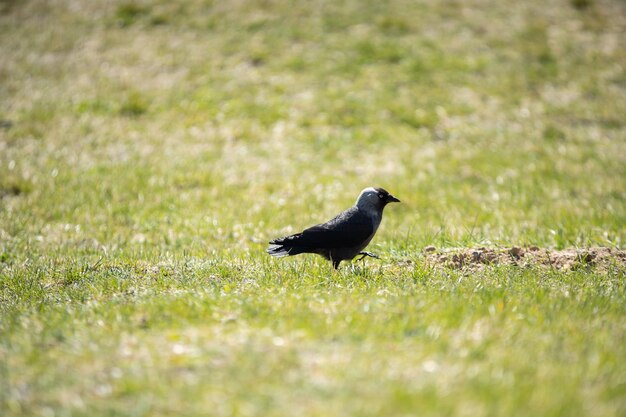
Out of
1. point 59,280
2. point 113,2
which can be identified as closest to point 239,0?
point 113,2

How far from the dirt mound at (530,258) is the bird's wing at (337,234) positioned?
3.18 feet

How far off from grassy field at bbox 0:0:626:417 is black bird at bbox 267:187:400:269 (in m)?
0.27

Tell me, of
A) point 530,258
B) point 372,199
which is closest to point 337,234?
point 372,199

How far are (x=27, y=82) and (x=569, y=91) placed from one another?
51.3ft

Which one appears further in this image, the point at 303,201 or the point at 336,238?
the point at 303,201

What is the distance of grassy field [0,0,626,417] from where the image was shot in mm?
4289

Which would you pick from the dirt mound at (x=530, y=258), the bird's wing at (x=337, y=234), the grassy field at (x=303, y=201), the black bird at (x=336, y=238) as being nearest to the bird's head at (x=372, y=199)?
the black bird at (x=336, y=238)

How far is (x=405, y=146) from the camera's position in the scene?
576 inches

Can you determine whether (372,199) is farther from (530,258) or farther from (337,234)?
(530,258)

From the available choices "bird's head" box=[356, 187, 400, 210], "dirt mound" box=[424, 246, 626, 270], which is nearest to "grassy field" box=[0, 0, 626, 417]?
"dirt mound" box=[424, 246, 626, 270]

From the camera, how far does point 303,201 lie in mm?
11727

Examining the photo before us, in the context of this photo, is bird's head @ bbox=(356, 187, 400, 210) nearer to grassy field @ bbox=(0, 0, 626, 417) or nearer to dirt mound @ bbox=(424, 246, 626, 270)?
grassy field @ bbox=(0, 0, 626, 417)

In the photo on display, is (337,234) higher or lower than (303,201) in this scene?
higher

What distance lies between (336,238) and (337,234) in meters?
0.05
